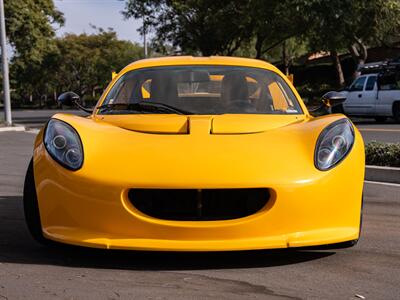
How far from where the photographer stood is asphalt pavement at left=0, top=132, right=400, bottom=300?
10.5 feet

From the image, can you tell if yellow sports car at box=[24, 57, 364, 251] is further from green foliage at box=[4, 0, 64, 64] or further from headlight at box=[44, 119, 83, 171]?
green foliage at box=[4, 0, 64, 64]

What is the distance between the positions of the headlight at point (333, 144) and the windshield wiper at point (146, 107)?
110 cm

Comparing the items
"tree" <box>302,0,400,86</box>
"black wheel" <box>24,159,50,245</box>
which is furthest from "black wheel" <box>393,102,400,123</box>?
"black wheel" <box>24,159,50,245</box>

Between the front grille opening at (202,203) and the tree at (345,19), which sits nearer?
the front grille opening at (202,203)

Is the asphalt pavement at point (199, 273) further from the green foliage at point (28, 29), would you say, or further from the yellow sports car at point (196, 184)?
the green foliage at point (28, 29)

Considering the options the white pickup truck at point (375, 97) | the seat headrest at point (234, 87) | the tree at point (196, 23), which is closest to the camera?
the seat headrest at point (234, 87)

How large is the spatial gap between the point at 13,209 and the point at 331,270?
323 cm

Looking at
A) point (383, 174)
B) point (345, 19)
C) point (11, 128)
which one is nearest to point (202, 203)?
point (383, 174)

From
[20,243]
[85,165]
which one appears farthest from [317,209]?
[20,243]

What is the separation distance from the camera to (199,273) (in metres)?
3.52

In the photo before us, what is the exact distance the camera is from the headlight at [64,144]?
3.68 metres

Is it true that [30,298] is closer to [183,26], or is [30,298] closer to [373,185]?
[373,185]

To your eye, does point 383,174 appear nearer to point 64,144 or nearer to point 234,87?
point 234,87

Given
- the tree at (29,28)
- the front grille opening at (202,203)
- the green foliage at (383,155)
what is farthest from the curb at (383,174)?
the tree at (29,28)
